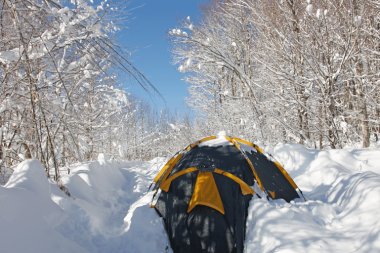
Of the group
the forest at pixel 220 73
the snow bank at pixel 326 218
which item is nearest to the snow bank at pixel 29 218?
the forest at pixel 220 73

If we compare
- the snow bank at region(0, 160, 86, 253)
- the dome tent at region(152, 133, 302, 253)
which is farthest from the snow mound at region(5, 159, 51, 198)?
the dome tent at region(152, 133, 302, 253)

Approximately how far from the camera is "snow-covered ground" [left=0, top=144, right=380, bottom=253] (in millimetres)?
2014

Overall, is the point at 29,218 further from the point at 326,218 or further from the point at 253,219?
the point at 326,218

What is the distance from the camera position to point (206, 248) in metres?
2.88

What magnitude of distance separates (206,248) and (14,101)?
3783 millimetres

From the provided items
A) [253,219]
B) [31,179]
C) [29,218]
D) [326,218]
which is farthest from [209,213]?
[31,179]

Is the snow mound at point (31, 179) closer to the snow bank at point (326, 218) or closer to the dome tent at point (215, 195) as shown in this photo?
the dome tent at point (215, 195)

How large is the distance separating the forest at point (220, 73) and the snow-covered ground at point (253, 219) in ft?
3.12

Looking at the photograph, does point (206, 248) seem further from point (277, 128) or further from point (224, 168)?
point (277, 128)

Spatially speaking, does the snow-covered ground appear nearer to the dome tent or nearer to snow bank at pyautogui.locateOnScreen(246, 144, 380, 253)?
snow bank at pyautogui.locateOnScreen(246, 144, 380, 253)

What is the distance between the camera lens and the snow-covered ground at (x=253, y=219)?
2014mm

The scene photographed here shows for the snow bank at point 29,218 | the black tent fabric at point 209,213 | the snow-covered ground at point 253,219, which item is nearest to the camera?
the snow bank at point 29,218

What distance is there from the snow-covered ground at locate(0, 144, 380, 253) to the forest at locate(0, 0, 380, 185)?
0.95 meters

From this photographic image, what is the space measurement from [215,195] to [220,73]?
13170 millimetres
